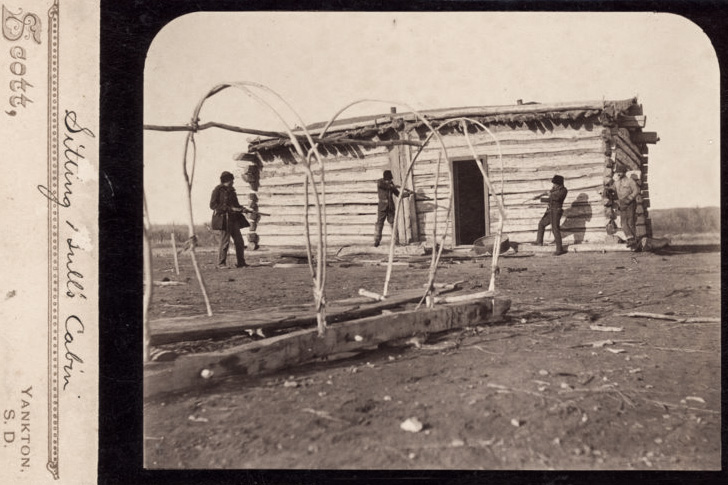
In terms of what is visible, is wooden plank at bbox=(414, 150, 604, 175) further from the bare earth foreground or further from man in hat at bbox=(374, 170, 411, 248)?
the bare earth foreground

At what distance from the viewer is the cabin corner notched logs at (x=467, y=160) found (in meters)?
6.49

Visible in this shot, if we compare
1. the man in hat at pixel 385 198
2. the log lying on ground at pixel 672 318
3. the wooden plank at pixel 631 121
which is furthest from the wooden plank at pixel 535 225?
the log lying on ground at pixel 672 318

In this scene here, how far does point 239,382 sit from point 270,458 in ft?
1.45

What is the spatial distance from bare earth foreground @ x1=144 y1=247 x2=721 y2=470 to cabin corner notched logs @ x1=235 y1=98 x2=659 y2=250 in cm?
316

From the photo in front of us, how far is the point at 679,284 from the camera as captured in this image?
4.48 metres

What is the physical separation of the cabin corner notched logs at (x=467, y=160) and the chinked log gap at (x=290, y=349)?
2991 mm

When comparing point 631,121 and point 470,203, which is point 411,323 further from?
point 470,203

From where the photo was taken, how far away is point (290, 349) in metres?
2.81

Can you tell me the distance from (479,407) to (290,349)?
1.02 metres

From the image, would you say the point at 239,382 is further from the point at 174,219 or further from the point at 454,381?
the point at 174,219

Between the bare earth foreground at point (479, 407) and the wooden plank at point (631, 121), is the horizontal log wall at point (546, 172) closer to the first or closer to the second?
the wooden plank at point (631, 121)

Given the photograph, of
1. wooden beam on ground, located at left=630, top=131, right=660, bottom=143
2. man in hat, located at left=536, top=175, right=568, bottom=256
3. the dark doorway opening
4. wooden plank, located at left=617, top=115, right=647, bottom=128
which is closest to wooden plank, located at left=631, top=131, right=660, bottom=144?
wooden beam on ground, located at left=630, top=131, right=660, bottom=143

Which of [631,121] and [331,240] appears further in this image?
[331,240]

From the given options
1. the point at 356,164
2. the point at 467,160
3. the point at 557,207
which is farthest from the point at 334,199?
the point at 557,207
